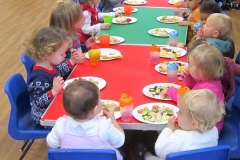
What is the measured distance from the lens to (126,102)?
5.99 ft

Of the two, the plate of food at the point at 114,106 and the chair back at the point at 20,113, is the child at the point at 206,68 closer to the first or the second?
the plate of food at the point at 114,106

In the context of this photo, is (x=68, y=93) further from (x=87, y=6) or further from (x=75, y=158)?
(x=87, y=6)

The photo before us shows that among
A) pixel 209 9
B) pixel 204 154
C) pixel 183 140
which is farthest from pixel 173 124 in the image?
pixel 209 9

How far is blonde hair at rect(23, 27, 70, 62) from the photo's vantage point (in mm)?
2307

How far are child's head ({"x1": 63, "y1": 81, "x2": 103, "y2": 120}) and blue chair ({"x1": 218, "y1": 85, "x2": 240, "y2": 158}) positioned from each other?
3.03ft

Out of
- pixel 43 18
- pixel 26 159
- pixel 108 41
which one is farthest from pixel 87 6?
pixel 43 18

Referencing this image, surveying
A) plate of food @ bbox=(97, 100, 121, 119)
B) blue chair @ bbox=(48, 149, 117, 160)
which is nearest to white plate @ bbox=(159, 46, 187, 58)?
plate of food @ bbox=(97, 100, 121, 119)

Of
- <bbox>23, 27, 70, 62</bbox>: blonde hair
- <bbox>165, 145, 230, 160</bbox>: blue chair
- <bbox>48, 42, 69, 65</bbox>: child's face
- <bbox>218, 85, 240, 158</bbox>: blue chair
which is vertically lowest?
<bbox>218, 85, 240, 158</bbox>: blue chair

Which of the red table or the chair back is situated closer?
the red table

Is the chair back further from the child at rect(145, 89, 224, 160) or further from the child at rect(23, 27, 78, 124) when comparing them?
the child at rect(145, 89, 224, 160)

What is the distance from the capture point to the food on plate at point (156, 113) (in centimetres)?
185

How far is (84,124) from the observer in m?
1.70

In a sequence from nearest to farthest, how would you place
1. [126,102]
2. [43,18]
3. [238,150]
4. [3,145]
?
[126,102] → [238,150] → [3,145] → [43,18]

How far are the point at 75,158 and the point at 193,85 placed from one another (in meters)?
1.02
